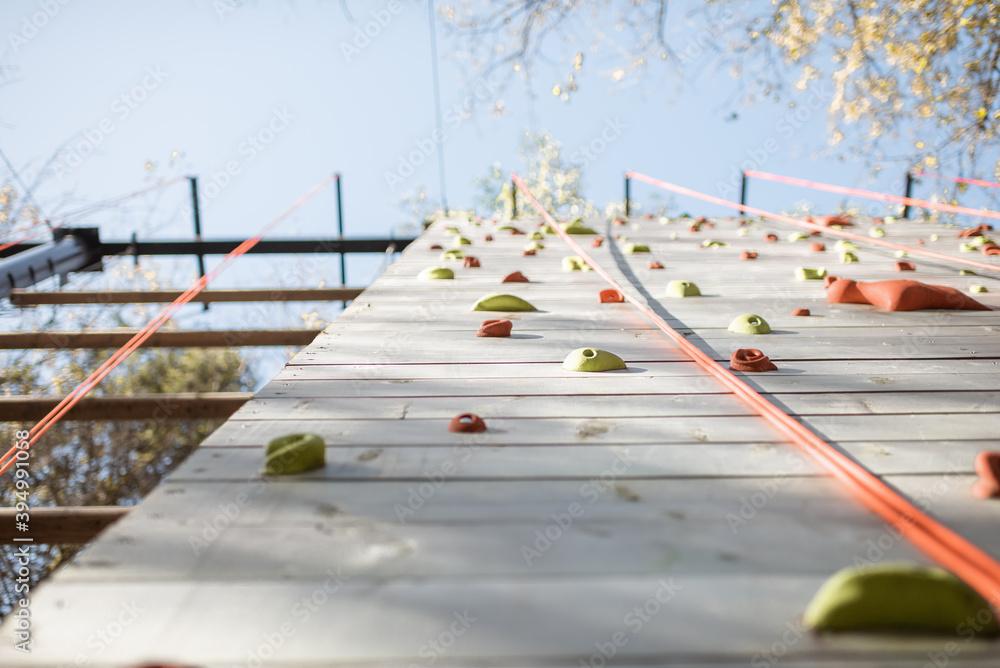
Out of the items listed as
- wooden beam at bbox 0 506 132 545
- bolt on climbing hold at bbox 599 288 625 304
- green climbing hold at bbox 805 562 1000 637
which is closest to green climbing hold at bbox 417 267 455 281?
bolt on climbing hold at bbox 599 288 625 304

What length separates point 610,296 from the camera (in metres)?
2.81

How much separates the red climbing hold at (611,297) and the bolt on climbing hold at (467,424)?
1.44 m

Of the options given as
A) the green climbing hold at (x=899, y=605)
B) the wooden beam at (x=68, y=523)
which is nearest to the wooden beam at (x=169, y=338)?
the wooden beam at (x=68, y=523)

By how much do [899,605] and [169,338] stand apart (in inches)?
177

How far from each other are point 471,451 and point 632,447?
0.30 meters

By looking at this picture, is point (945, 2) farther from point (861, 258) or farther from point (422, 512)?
point (422, 512)

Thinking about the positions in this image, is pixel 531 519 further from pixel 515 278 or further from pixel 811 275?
pixel 811 275

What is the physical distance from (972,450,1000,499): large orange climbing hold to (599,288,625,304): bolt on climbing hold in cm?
167

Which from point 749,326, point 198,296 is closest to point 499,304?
point 749,326

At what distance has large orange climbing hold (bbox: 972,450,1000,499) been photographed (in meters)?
1.14

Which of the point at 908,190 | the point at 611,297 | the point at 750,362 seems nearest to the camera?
the point at 750,362

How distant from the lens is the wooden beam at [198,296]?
4.79 metres

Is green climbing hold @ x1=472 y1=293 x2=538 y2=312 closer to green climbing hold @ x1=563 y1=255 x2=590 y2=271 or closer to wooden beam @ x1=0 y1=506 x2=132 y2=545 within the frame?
green climbing hold @ x1=563 y1=255 x2=590 y2=271

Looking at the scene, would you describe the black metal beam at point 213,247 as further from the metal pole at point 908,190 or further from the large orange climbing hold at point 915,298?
the metal pole at point 908,190
